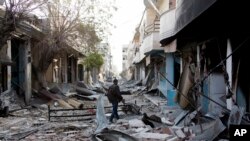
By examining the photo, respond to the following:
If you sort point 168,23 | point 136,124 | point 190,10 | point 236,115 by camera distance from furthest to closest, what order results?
point 168,23 → point 136,124 → point 190,10 → point 236,115

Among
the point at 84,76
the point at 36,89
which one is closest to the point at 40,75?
the point at 36,89

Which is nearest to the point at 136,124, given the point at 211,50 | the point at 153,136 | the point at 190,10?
the point at 153,136

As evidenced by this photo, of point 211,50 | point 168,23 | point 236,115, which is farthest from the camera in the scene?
point 168,23

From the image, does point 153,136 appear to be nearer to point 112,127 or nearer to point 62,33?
point 112,127

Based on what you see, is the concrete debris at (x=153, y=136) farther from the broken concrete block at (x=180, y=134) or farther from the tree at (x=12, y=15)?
the tree at (x=12, y=15)

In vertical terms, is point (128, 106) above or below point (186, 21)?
below

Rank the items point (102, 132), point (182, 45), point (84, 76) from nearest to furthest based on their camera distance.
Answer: point (102, 132), point (182, 45), point (84, 76)

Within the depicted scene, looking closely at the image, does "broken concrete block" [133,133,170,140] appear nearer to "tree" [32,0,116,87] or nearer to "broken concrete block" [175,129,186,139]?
"broken concrete block" [175,129,186,139]

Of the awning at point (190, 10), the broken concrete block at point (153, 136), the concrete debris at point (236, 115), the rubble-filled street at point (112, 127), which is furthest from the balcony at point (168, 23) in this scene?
the concrete debris at point (236, 115)

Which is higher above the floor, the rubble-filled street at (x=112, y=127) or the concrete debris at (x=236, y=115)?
the concrete debris at (x=236, y=115)

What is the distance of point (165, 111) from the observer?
14.4 m

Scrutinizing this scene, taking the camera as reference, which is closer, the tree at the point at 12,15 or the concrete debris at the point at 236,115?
the concrete debris at the point at 236,115

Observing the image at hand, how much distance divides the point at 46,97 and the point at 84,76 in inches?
1060

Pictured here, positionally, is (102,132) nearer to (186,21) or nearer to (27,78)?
(186,21)
